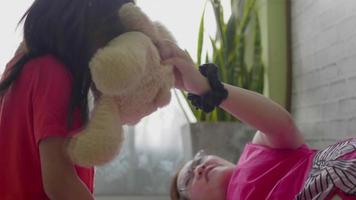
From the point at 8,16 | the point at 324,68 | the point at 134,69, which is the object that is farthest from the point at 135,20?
the point at 8,16

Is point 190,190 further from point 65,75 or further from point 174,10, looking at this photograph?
point 174,10

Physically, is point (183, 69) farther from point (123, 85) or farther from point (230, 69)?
point (230, 69)

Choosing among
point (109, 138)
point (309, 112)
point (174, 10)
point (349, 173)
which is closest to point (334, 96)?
point (309, 112)

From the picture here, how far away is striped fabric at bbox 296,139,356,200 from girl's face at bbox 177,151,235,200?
40cm

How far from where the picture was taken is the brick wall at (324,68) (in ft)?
5.56

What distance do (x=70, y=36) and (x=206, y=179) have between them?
911 millimetres

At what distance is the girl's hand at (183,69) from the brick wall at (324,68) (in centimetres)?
72

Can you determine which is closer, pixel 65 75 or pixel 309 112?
pixel 65 75

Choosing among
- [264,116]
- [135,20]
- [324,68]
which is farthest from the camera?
[324,68]

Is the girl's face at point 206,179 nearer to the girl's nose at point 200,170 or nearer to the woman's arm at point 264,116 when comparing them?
the girl's nose at point 200,170

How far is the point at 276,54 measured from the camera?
7.68 feet

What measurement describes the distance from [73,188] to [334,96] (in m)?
1.29

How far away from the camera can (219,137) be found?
7.02 ft

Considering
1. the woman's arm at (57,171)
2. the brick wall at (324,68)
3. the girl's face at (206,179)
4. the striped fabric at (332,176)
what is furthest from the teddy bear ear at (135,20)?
the brick wall at (324,68)
